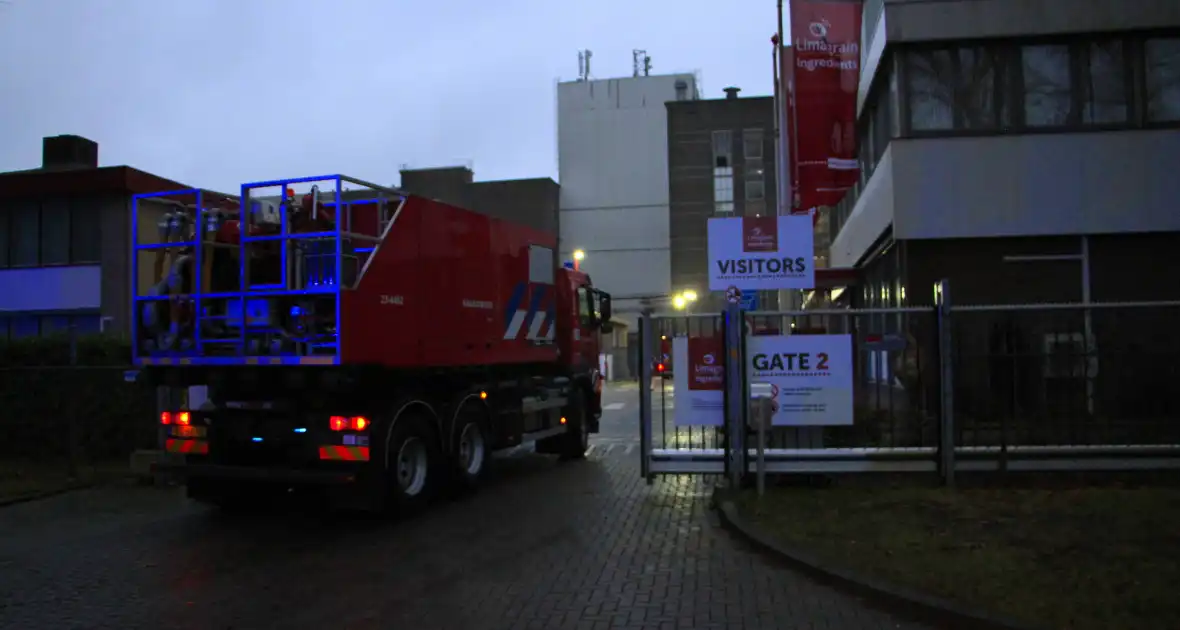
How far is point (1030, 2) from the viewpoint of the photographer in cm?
1511

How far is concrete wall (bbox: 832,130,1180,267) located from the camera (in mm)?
14852

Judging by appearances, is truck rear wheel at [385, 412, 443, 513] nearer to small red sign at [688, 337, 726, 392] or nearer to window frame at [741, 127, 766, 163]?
small red sign at [688, 337, 726, 392]

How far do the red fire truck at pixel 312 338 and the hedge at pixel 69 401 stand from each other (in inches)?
119

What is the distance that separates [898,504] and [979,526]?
108 centimetres

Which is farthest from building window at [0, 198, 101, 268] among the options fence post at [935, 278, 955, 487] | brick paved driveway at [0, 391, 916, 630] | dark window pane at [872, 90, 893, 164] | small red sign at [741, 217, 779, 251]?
fence post at [935, 278, 955, 487]

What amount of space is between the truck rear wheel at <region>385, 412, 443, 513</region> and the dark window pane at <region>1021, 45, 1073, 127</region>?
1128 centimetres

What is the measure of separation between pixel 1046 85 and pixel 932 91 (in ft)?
5.92

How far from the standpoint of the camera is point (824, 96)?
59.8 feet

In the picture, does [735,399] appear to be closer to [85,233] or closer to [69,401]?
[69,401]

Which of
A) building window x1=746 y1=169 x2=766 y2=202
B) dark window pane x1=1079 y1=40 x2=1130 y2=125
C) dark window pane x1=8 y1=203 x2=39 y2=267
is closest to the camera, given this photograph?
dark window pane x1=1079 y1=40 x2=1130 y2=125

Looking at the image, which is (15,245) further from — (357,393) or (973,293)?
(973,293)

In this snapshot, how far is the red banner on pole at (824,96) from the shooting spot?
1747cm

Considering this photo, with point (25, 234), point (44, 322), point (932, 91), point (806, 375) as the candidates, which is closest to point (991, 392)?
point (806, 375)

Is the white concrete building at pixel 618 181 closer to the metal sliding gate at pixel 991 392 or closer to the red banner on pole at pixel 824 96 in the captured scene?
the red banner on pole at pixel 824 96
